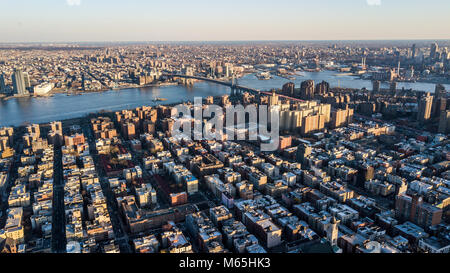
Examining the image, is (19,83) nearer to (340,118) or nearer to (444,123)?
(340,118)

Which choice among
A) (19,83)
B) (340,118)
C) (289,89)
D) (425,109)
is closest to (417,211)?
(340,118)

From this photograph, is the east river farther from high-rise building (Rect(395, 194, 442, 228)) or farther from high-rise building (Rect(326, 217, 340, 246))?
high-rise building (Rect(395, 194, 442, 228))

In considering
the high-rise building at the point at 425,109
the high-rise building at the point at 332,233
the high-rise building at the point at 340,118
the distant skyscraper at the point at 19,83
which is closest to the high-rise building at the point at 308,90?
the high-rise building at the point at 340,118

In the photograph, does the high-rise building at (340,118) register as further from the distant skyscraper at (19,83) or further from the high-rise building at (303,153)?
the distant skyscraper at (19,83)

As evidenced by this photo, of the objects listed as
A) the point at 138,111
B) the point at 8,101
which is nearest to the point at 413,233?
the point at 138,111

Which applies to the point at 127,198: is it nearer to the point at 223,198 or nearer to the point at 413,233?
the point at 223,198
